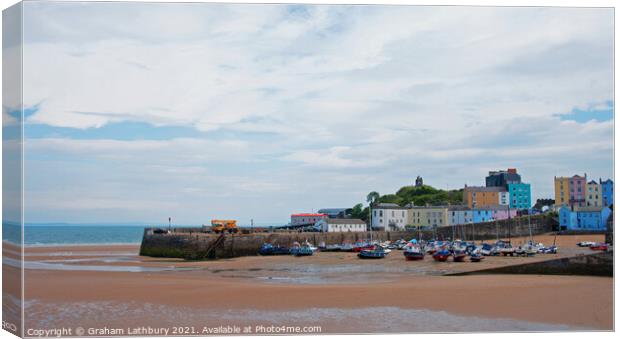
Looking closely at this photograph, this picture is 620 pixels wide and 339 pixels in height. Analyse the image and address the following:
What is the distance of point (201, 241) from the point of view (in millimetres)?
36938

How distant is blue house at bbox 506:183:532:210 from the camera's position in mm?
56875

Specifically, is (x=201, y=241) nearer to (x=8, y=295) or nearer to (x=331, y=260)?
(x=331, y=260)

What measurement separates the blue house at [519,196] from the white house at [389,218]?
1008 cm

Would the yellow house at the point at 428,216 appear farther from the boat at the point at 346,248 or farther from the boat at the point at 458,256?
the boat at the point at 458,256

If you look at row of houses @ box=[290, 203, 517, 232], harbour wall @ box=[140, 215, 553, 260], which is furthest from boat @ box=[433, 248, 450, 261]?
row of houses @ box=[290, 203, 517, 232]

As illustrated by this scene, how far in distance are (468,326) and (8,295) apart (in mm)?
8888

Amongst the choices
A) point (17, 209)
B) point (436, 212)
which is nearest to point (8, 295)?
point (17, 209)

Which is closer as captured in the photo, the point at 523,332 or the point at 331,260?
the point at 523,332

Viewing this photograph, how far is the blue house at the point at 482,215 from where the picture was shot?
6228 cm

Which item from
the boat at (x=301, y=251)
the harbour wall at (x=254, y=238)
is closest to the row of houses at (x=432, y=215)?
the harbour wall at (x=254, y=238)

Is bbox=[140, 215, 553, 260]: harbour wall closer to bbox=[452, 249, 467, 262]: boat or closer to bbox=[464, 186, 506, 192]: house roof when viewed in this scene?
bbox=[464, 186, 506, 192]: house roof

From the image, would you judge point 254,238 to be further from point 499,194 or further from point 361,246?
point 499,194

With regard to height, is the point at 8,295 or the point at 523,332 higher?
the point at 8,295

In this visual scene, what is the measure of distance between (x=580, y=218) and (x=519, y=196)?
1197cm
